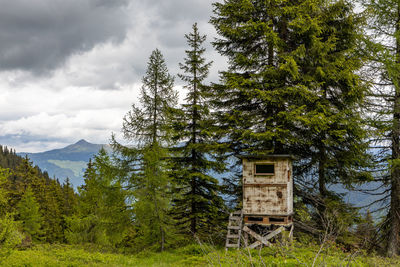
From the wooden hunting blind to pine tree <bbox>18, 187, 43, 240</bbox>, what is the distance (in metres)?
26.7

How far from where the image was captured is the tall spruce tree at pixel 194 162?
18.0 m

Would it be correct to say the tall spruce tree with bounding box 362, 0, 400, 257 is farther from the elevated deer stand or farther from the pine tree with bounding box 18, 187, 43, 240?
the pine tree with bounding box 18, 187, 43, 240

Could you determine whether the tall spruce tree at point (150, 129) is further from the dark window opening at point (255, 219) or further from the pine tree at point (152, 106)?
the dark window opening at point (255, 219)

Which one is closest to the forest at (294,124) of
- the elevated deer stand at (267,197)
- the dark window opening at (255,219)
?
the elevated deer stand at (267,197)

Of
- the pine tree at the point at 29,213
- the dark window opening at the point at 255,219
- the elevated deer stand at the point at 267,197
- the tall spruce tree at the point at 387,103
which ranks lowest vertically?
the pine tree at the point at 29,213

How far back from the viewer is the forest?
13.8 m

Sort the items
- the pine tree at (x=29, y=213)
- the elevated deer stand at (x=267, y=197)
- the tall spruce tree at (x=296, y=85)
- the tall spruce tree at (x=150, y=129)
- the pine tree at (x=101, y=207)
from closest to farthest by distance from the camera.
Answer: the elevated deer stand at (x=267, y=197)
the tall spruce tree at (x=296, y=85)
the tall spruce tree at (x=150, y=129)
the pine tree at (x=101, y=207)
the pine tree at (x=29, y=213)

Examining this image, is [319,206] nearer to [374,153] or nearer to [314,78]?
[374,153]

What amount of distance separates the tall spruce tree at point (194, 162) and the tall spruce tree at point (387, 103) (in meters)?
8.06

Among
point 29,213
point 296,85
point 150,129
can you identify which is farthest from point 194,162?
point 29,213

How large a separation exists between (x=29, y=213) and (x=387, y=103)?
3355 cm

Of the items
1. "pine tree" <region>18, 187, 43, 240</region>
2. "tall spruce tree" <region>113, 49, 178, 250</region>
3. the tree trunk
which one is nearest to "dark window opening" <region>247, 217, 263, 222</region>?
"tall spruce tree" <region>113, 49, 178, 250</region>

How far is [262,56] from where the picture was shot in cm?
1630

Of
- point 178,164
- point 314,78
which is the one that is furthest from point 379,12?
point 178,164
